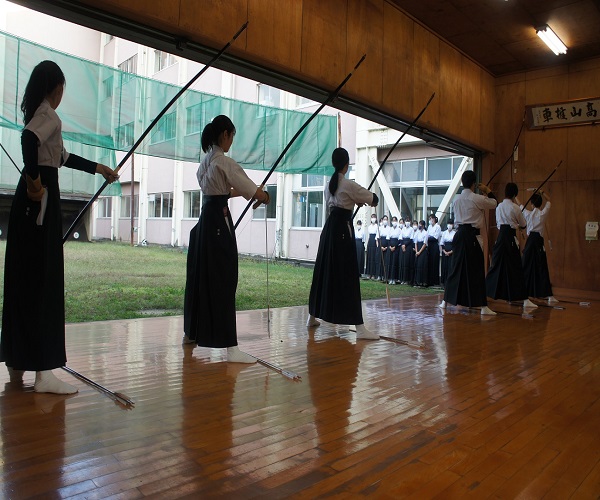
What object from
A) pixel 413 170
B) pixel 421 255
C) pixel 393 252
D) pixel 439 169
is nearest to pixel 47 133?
pixel 421 255

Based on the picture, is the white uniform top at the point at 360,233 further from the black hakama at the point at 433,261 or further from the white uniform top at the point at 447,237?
the white uniform top at the point at 447,237

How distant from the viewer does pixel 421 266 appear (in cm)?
962

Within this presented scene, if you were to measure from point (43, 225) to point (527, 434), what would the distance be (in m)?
2.33

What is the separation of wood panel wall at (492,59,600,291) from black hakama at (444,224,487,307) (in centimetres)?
299

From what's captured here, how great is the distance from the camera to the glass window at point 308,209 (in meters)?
11.9

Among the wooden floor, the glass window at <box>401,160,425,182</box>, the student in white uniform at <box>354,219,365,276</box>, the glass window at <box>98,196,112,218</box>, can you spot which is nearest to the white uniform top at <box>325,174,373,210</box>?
the wooden floor

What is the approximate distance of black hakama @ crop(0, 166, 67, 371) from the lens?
2191mm

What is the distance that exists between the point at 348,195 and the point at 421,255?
241 inches

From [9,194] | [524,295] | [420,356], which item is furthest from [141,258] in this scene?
[420,356]

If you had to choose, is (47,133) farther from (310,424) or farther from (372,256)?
(372,256)

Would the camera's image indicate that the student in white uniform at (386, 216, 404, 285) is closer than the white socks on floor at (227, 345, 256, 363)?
No

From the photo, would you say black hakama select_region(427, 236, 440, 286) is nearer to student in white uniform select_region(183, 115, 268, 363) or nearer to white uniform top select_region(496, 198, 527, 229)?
white uniform top select_region(496, 198, 527, 229)

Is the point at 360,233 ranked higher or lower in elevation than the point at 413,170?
lower

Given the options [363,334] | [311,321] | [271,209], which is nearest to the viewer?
[363,334]
